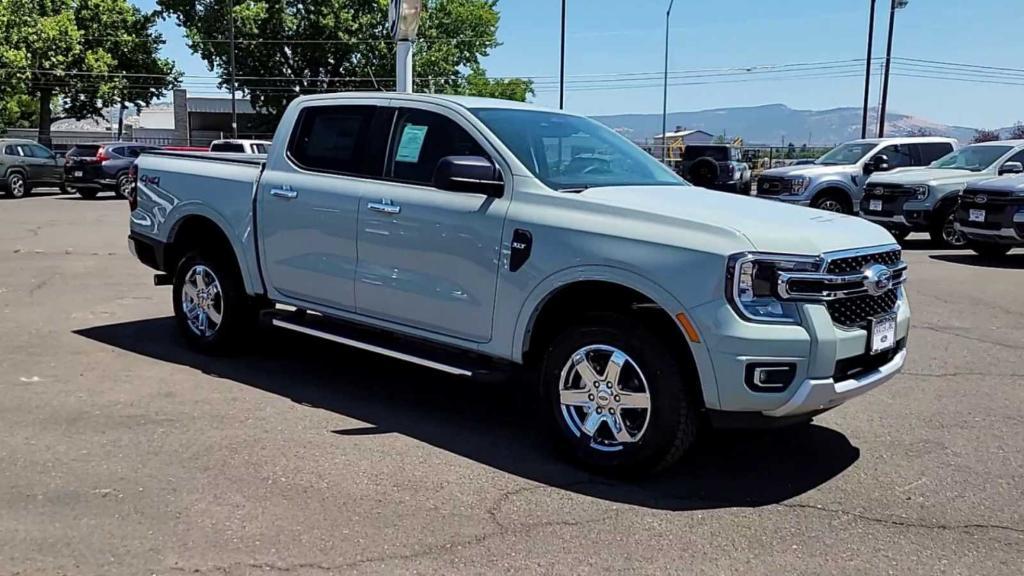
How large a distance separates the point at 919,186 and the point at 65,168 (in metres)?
23.3

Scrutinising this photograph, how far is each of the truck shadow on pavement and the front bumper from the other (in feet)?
1.82

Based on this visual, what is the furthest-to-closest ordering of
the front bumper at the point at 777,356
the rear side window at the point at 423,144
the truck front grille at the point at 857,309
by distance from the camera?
1. the rear side window at the point at 423,144
2. the truck front grille at the point at 857,309
3. the front bumper at the point at 777,356

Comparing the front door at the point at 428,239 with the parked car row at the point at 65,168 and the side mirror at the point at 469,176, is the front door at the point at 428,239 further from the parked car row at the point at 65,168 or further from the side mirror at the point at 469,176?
the parked car row at the point at 65,168

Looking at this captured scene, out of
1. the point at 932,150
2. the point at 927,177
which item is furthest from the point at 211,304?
the point at 932,150

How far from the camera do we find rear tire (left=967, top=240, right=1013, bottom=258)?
14.2 meters

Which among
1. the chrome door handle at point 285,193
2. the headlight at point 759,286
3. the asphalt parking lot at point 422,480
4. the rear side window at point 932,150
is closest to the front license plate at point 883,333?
the headlight at point 759,286

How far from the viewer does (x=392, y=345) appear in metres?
5.51

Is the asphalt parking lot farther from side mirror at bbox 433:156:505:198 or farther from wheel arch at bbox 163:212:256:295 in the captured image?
side mirror at bbox 433:156:505:198

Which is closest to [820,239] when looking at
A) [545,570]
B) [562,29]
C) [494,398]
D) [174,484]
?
[545,570]

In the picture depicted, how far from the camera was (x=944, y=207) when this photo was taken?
15172 millimetres

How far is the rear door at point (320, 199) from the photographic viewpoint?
19.0 ft

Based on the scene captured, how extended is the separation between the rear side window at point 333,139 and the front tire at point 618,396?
6.36 ft

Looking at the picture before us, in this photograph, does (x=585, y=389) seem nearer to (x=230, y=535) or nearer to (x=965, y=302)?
(x=230, y=535)

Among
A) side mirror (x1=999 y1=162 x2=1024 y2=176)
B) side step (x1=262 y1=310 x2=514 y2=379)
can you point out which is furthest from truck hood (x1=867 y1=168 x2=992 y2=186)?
side step (x1=262 y1=310 x2=514 y2=379)
